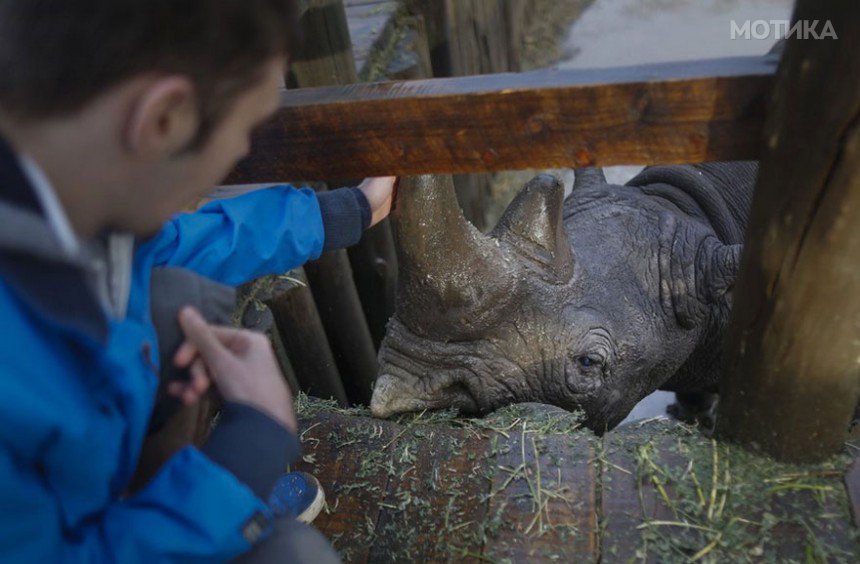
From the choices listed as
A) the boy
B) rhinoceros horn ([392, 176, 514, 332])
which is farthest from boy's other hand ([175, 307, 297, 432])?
rhinoceros horn ([392, 176, 514, 332])

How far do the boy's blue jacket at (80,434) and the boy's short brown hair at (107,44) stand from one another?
14cm

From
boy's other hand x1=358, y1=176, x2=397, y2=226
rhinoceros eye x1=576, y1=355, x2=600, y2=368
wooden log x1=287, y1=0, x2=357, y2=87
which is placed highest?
wooden log x1=287, y1=0, x2=357, y2=87

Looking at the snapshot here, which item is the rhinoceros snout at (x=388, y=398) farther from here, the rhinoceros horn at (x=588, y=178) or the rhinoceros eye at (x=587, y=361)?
the rhinoceros horn at (x=588, y=178)

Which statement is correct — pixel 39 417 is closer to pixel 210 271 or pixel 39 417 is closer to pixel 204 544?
pixel 204 544

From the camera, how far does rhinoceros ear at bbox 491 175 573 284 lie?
326 centimetres

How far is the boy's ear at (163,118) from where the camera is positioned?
1.27m

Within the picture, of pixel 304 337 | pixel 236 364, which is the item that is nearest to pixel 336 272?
pixel 304 337

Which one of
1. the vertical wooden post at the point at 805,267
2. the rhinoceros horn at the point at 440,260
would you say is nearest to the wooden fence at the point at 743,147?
the vertical wooden post at the point at 805,267

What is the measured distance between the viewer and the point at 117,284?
1.65 metres

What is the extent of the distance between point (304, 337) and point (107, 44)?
3015 millimetres

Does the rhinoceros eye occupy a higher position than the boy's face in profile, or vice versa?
the boy's face in profile

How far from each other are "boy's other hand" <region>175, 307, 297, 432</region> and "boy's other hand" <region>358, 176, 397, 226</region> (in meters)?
0.87

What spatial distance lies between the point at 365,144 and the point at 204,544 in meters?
1.12

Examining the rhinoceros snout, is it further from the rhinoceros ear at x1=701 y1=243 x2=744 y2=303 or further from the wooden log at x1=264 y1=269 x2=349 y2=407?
the rhinoceros ear at x1=701 y1=243 x2=744 y2=303
